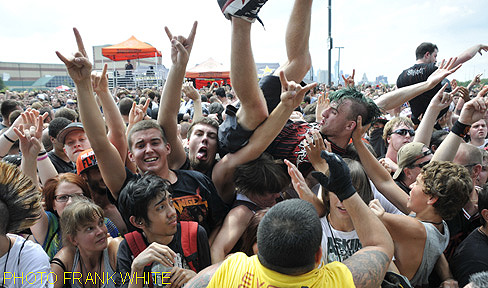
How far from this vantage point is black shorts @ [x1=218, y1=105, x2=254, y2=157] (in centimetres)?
250

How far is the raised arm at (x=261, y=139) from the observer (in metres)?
2.26

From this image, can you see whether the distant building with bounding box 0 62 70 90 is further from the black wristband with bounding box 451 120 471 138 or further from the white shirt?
the black wristband with bounding box 451 120 471 138

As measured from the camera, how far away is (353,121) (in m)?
2.78

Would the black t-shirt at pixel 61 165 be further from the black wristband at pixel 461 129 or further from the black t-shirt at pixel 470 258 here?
the black wristband at pixel 461 129

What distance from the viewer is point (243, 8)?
2.05 m

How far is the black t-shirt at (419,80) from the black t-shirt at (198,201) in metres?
4.01

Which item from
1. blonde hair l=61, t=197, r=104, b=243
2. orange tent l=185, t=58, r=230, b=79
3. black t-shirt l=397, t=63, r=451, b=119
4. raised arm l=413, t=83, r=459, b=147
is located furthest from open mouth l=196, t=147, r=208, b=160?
orange tent l=185, t=58, r=230, b=79

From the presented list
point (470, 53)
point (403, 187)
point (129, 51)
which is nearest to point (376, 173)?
point (403, 187)

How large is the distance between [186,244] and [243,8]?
150 centimetres

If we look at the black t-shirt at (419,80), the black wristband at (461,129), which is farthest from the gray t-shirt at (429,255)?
the black t-shirt at (419,80)

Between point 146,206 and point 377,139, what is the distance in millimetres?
4190

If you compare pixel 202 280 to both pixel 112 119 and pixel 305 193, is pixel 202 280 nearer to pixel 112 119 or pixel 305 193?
pixel 305 193

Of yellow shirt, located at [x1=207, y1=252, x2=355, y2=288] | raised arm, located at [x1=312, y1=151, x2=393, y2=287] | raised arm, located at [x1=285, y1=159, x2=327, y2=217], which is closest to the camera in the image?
yellow shirt, located at [x1=207, y1=252, x2=355, y2=288]

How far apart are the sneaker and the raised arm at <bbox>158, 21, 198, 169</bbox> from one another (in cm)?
63
